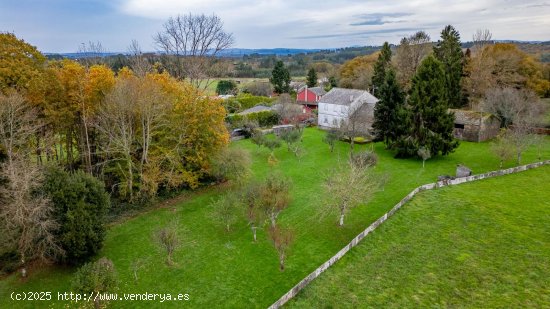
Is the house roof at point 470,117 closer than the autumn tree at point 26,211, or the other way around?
the autumn tree at point 26,211

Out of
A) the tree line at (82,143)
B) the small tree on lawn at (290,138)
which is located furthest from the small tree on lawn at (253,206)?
the small tree on lawn at (290,138)

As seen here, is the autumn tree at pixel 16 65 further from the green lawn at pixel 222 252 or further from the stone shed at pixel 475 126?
the stone shed at pixel 475 126

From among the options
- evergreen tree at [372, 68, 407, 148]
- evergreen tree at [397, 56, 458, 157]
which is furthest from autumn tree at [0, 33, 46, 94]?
evergreen tree at [397, 56, 458, 157]

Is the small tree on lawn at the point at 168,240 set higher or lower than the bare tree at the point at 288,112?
lower

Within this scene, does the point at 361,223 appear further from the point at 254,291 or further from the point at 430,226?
the point at 254,291

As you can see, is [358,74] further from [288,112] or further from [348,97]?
[348,97]

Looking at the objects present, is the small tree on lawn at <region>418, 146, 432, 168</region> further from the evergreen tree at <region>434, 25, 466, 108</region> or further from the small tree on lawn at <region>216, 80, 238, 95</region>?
the small tree on lawn at <region>216, 80, 238, 95</region>

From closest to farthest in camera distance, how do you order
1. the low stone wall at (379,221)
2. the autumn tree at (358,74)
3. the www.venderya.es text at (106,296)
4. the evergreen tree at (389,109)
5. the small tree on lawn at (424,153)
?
the low stone wall at (379,221) → the www.venderya.es text at (106,296) → the small tree on lawn at (424,153) → the evergreen tree at (389,109) → the autumn tree at (358,74)
